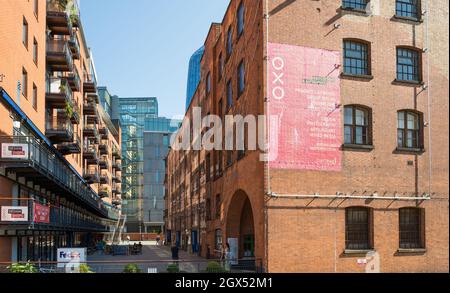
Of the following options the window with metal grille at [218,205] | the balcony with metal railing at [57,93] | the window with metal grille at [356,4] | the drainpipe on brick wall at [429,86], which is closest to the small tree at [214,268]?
the drainpipe on brick wall at [429,86]

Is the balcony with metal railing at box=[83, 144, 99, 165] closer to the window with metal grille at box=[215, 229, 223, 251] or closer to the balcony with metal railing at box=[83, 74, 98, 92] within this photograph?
the balcony with metal railing at box=[83, 74, 98, 92]

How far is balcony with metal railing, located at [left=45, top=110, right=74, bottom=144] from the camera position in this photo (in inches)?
1437

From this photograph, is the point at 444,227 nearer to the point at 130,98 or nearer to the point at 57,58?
the point at 57,58

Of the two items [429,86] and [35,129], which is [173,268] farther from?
[429,86]

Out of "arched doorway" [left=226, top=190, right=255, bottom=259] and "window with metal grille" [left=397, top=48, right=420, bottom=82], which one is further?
"arched doorway" [left=226, top=190, right=255, bottom=259]

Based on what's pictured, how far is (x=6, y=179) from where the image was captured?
24656 millimetres

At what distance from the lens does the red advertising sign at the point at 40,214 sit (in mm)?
24172

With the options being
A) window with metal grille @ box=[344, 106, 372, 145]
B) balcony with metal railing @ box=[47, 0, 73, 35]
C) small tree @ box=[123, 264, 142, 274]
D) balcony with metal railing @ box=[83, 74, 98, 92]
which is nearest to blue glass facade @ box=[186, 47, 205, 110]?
balcony with metal railing @ box=[83, 74, 98, 92]

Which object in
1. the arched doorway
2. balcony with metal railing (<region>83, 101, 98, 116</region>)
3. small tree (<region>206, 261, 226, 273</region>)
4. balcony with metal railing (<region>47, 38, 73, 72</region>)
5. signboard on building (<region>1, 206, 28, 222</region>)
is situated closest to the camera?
small tree (<region>206, 261, 226, 273</region>)

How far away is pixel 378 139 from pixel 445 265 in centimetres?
701

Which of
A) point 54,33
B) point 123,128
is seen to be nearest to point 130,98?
point 123,128

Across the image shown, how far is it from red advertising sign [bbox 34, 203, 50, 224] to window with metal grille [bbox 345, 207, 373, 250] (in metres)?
14.0

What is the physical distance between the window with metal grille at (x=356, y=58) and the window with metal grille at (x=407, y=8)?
266cm

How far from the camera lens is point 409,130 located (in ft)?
86.7
